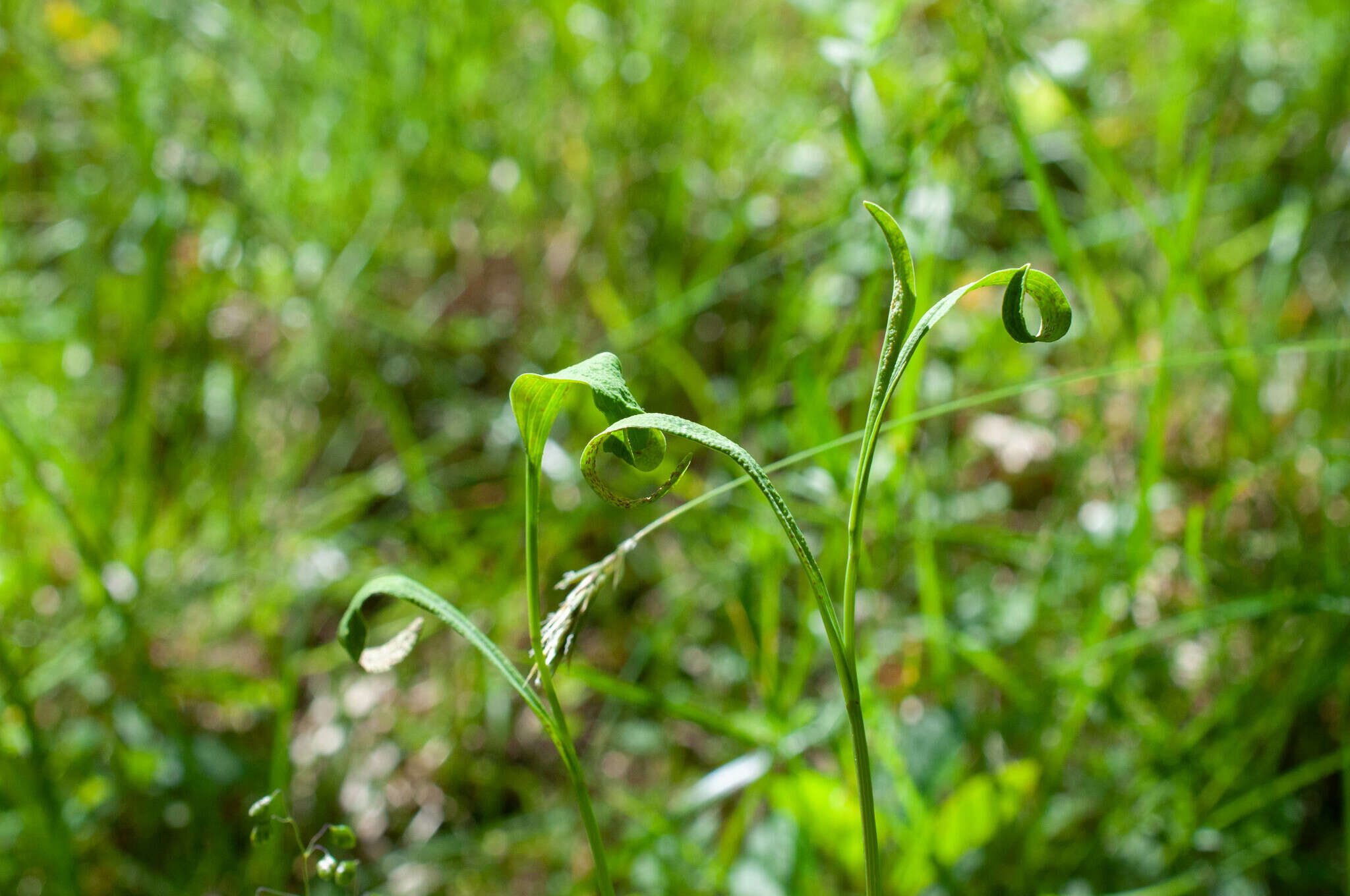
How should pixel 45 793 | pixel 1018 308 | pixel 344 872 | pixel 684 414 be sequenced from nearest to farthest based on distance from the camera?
pixel 1018 308
pixel 344 872
pixel 45 793
pixel 684 414

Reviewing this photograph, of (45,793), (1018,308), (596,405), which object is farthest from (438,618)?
(45,793)

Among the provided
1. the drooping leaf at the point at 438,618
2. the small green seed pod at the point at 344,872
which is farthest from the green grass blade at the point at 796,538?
the small green seed pod at the point at 344,872

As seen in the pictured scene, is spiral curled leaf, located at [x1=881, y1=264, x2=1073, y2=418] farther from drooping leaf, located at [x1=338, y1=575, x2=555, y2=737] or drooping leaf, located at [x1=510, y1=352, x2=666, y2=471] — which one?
drooping leaf, located at [x1=338, y1=575, x2=555, y2=737]

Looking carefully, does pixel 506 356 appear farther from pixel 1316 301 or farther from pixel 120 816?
pixel 1316 301

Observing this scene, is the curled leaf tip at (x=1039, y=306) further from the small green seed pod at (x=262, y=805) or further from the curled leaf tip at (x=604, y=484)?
the small green seed pod at (x=262, y=805)

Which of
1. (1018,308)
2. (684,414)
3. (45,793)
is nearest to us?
(1018,308)

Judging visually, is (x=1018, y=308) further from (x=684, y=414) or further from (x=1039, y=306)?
(x=684, y=414)
